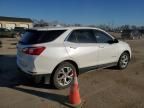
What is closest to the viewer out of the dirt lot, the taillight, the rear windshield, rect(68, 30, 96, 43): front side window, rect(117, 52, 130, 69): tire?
the dirt lot

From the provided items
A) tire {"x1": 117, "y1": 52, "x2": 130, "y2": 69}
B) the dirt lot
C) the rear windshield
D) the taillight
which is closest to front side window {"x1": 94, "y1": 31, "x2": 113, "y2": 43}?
tire {"x1": 117, "y1": 52, "x2": 130, "y2": 69}

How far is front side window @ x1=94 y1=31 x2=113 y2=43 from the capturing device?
7.29 m

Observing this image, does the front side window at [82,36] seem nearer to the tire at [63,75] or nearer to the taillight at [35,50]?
the tire at [63,75]

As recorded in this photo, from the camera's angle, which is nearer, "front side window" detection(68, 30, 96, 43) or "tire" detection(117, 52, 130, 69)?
"front side window" detection(68, 30, 96, 43)

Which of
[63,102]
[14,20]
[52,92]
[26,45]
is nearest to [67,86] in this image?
[52,92]

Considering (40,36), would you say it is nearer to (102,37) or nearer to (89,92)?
(89,92)

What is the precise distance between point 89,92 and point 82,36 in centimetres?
179

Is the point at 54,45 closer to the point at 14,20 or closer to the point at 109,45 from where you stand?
the point at 109,45

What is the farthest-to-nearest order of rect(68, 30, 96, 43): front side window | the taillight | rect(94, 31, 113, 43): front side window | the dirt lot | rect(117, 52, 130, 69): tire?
rect(117, 52, 130, 69): tire < rect(94, 31, 113, 43): front side window < rect(68, 30, 96, 43): front side window < the taillight < the dirt lot

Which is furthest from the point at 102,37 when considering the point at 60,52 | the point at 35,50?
the point at 35,50

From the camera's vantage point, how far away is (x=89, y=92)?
5953 millimetres

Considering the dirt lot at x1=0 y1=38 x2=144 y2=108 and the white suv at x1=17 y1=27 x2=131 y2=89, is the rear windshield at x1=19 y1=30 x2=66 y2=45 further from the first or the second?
the dirt lot at x1=0 y1=38 x2=144 y2=108

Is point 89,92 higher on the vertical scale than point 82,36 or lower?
lower

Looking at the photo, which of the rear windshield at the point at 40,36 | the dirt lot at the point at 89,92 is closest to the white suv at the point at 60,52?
the rear windshield at the point at 40,36
